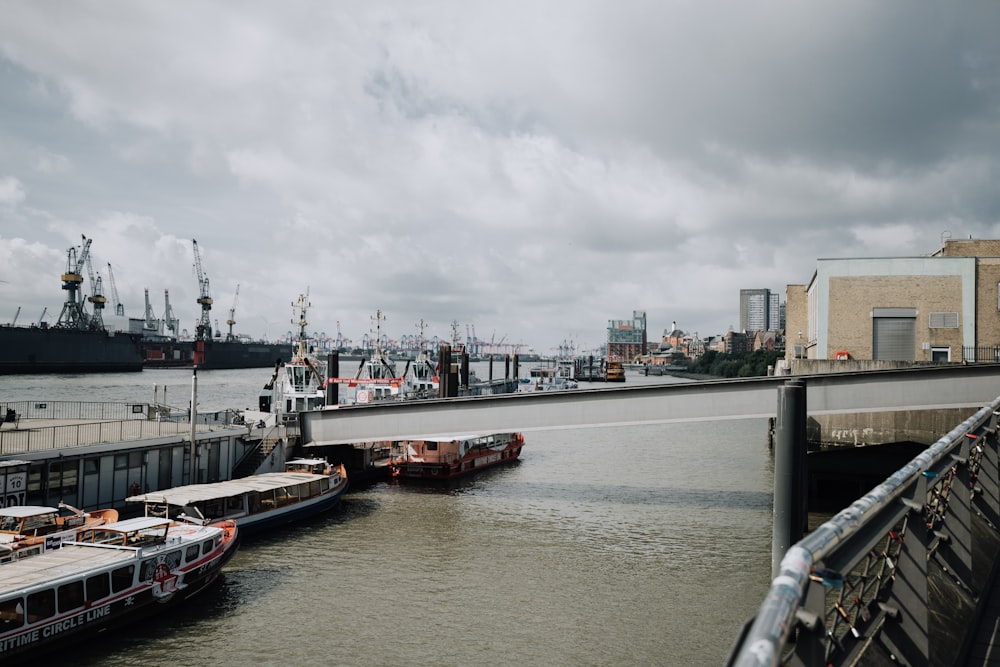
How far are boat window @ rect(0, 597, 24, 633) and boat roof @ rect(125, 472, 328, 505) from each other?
31.0 ft

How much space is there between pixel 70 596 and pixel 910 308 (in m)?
49.4

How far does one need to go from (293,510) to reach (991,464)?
85.3 ft

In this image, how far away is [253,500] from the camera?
2816 cm

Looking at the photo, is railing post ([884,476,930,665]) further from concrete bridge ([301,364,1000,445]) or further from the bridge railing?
concrete bridge ([301,364,1000,445])

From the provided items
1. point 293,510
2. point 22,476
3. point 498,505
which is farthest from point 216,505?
point 498,505

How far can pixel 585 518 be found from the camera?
104 ft

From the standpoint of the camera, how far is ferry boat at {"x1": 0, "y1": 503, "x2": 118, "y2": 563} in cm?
1900

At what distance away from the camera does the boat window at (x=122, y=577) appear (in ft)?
59.9

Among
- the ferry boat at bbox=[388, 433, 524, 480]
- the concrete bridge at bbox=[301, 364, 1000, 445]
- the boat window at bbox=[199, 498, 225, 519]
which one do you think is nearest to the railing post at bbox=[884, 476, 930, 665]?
the concrete bridge at bbox=[301, 364, 1000, 445]

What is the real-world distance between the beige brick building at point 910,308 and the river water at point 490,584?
52.8 feet

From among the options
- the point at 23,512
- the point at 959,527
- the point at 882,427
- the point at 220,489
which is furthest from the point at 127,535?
the point at 882,427

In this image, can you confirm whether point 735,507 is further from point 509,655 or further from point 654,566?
point 509,655

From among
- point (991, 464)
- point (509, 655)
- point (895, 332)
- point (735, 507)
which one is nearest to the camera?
point (991, 464)

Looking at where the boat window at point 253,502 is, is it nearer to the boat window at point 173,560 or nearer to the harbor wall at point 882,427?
the boat window at point 173,560
